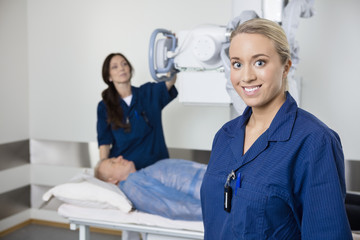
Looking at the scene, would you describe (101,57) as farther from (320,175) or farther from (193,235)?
(320,175)

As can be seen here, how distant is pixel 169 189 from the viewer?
7.01ft

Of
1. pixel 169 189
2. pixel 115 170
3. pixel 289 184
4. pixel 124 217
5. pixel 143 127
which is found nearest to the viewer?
pixel 289 184

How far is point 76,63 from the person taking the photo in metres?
3.46

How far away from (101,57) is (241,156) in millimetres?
2572

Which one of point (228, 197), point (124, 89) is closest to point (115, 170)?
point (124, 89)

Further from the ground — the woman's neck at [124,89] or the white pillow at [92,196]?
the woman's neck at [124,89]

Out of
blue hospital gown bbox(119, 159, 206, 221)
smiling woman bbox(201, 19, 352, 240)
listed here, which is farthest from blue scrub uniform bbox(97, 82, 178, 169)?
smiling woman bbox(201, 19, 352, 240)

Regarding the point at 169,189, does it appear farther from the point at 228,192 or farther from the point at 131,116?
the point at 228,192

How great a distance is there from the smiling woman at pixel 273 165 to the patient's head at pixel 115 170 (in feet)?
4.74

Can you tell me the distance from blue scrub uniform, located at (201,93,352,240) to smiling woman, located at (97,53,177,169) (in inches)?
65.5

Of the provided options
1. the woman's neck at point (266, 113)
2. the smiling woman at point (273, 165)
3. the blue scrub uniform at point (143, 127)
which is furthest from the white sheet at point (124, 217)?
the woman's neck at point (266, 113)

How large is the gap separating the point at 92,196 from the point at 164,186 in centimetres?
39

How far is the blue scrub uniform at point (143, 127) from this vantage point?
8.75 feet

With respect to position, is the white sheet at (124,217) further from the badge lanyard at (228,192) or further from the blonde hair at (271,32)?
the blonde hair at (271,32)
